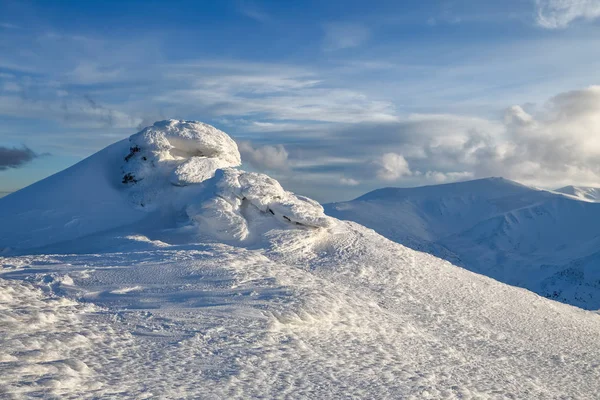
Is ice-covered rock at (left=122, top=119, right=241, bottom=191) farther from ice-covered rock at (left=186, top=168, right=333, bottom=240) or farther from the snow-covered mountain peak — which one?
ice-covered rock at (left=186, top=168, right=333, bottom=240)

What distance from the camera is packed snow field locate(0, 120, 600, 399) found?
13789mm

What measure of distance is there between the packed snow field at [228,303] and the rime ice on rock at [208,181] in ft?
0.36

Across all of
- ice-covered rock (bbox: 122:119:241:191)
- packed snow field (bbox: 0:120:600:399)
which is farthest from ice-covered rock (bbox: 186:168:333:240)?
ice-covered rock (bbox: 122:119:241:191)

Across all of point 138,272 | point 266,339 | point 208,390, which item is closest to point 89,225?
point 138,272

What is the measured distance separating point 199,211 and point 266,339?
15794 mm

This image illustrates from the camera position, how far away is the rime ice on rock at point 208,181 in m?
31.1

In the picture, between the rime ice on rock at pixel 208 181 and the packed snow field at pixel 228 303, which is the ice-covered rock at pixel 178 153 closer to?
the rime ice on rock at pixel 208 181

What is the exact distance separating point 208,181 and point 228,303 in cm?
1583

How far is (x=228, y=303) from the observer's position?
19562 mm

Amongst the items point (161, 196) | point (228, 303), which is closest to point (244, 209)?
point (161, 196)

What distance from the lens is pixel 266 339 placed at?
1659cm

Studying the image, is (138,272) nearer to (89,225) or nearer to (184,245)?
(184,245)

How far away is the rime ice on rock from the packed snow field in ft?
0.36

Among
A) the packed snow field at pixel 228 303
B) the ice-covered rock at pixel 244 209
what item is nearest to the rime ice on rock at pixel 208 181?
the ice-covered rock at pixel 244 209
